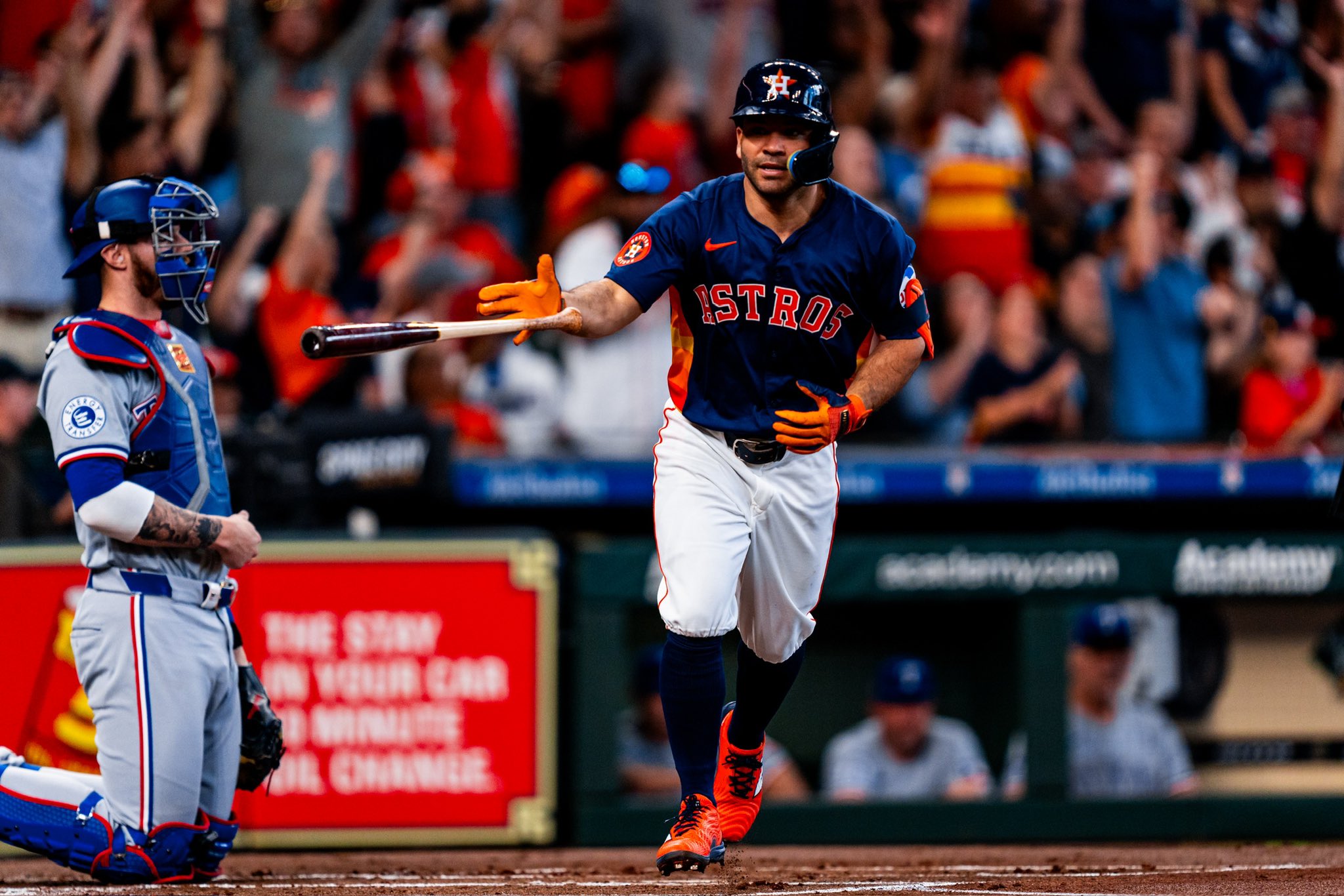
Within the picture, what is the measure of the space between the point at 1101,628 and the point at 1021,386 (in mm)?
1592

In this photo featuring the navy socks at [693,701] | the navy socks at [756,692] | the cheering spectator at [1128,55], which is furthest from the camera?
the cheering spectator at [1128,55]

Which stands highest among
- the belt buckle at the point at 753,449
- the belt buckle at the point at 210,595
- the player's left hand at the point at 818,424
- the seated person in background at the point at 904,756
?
the player's left hand at the point at 818,424

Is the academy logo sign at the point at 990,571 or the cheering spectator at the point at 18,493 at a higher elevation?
the cheering spectator at the point at 18,493

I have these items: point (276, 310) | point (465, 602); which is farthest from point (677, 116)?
point (465, 602)

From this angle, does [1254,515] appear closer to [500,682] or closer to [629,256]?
[500,682]

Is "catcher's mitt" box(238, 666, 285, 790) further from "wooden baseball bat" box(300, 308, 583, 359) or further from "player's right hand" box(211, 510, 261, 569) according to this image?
"wooden baseball bat" box(300, 308, 583, 359)

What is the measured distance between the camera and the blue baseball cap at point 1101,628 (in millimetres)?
7797

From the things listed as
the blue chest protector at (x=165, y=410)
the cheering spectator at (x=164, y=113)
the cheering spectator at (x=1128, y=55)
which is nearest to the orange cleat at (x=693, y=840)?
the blue chest protector at (x=165, y=410)

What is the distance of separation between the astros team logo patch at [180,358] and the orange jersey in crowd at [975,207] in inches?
213

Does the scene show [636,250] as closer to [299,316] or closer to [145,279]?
[145,279]

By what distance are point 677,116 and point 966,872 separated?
5.21 m

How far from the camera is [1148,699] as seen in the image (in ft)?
26.3

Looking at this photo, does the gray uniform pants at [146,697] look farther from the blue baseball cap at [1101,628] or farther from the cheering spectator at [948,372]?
the cheering spectator at [948,372]

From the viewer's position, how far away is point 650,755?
25.1 feet
